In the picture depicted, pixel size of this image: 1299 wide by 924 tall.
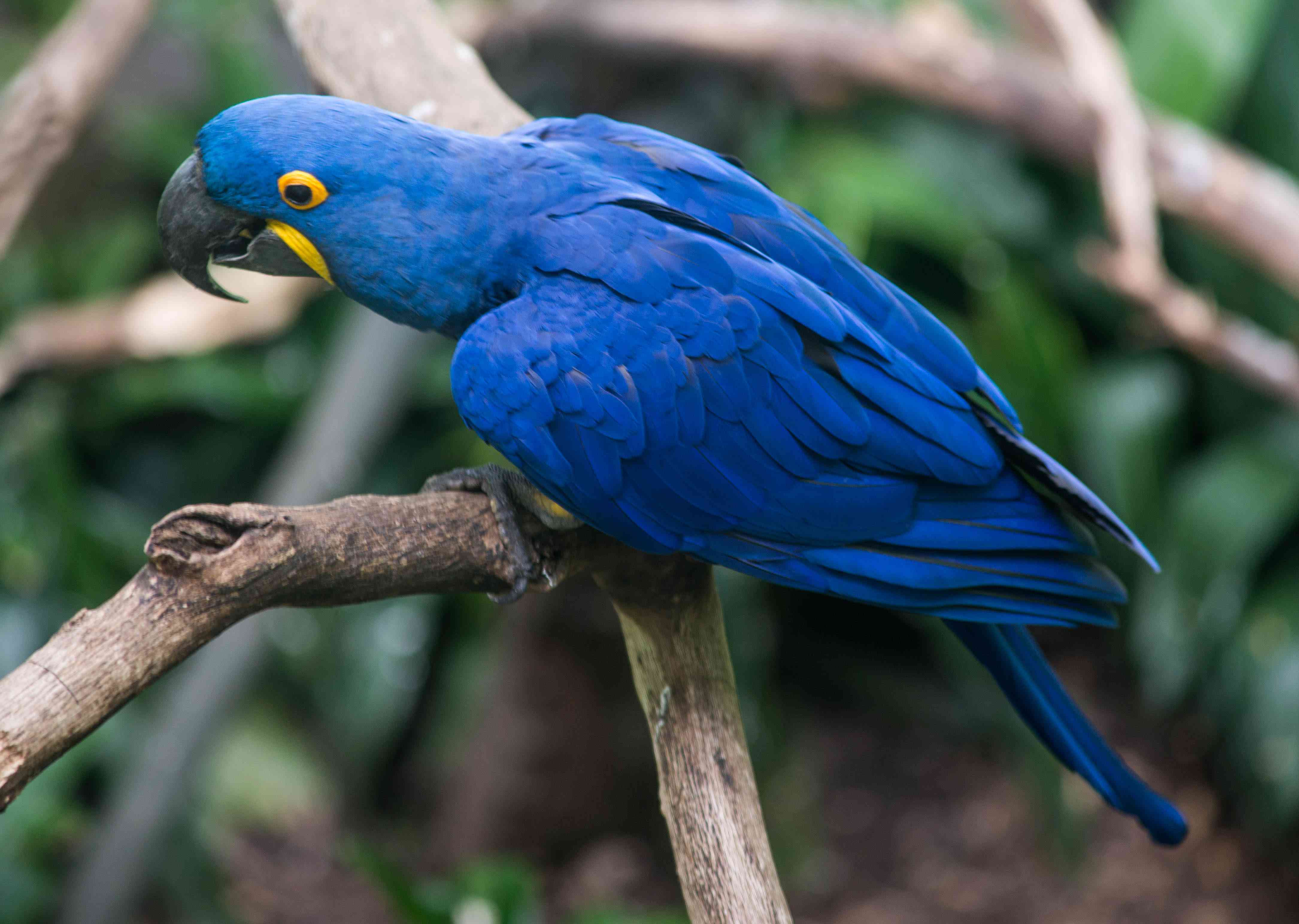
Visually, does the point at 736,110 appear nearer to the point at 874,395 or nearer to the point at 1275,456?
the point at 1275,456

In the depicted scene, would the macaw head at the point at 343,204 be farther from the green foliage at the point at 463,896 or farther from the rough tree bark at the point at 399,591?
the green foliage at the point at 463,896

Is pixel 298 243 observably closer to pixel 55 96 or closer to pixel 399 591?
pixel 399 591

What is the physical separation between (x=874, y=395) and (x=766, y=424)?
12 cm

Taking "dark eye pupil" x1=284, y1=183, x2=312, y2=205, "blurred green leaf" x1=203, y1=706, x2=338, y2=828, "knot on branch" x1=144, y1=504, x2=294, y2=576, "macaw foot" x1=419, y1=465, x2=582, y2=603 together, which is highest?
"dark eye pupil" x1=284, y1=183, x2=312, y2=205

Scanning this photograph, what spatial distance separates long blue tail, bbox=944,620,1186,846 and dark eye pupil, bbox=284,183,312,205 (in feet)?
2.84

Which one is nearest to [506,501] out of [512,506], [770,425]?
[512,506]

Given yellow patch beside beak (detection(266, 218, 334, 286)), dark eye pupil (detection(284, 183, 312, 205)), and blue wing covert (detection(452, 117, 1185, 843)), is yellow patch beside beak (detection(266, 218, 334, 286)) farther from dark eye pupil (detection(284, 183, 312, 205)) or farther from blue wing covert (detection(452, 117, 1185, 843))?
blue wing covert (detection(452, 117, 1185, 843))

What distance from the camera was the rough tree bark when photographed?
804mm

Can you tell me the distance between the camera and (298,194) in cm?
106

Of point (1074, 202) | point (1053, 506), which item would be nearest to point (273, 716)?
point (1053, 506)

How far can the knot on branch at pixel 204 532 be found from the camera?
0.82 meters

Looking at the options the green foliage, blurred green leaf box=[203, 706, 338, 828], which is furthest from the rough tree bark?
blurred green leaf box=[203, 706, 338, 828]

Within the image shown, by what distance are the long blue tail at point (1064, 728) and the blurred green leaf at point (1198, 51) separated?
185cm

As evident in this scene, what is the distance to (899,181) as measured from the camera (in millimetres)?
2588
